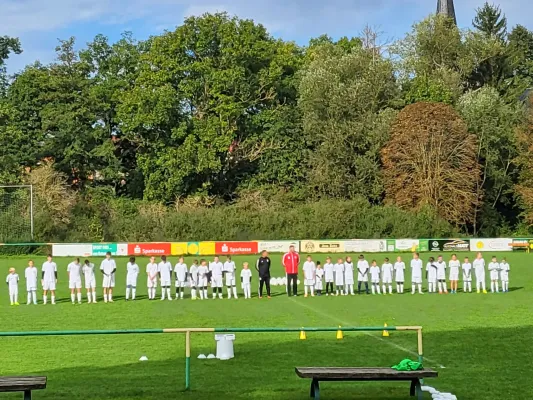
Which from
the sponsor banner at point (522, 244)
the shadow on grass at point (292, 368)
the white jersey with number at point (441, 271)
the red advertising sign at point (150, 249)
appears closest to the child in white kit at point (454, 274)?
the white jersey with number at point (441, 271)

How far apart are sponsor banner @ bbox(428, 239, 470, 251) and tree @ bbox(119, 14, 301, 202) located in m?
15.3

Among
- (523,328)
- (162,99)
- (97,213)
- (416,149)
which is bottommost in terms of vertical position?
(523,328)

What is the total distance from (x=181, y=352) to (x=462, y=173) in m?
46.4

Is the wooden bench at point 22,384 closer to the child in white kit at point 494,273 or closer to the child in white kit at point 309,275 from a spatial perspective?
the child in white kit at point 309,275

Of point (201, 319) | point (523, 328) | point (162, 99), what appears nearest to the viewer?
point (523, 328)

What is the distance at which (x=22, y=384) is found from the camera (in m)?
9.55

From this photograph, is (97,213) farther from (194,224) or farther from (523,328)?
(523,328)

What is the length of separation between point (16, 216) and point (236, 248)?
1385cm

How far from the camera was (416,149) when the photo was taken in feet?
190

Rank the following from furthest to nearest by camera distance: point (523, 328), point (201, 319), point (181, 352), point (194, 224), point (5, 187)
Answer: point (194, 224), point (5, 187), point (201, 319), point (523, 328), point (181, 352)

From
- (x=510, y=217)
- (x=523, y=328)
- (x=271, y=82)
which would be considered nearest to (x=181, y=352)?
(x=523, y=328)

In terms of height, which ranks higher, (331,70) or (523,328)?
(331,70)

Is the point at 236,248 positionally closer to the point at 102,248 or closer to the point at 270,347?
the point at 102,248

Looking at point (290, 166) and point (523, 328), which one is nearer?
point (523, 328)
